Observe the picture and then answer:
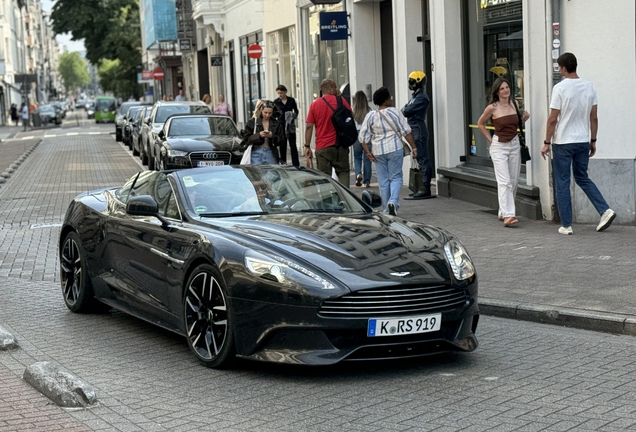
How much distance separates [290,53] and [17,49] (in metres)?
92.8

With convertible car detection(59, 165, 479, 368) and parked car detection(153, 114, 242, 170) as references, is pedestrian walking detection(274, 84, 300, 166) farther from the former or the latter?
convertible car detection(59, 165, 479, 368)

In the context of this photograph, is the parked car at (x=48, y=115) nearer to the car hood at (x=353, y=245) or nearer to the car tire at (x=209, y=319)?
the car hood at (x=353, y=245)

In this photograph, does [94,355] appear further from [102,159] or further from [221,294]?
[102,159]

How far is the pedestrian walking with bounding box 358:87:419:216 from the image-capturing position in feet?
46.2

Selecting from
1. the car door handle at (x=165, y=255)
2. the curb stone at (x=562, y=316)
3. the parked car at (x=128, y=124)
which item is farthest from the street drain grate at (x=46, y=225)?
the parked car at (x=128, y=124)

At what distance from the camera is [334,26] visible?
2181 centimetres

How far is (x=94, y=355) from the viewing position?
7.71 meters

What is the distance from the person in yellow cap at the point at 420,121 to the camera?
1673 cm

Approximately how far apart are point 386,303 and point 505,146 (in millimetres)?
7002

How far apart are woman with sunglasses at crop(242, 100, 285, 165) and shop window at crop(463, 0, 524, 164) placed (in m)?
3.38

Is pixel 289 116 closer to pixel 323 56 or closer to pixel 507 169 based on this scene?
pixel 323 56

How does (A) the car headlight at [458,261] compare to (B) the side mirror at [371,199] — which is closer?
(A) the car headlight at [458,261]

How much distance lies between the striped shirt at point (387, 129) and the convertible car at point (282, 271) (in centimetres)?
552

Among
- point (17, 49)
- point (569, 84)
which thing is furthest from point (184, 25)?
point (17, 49)
